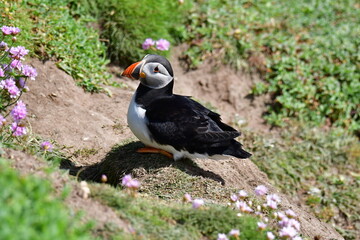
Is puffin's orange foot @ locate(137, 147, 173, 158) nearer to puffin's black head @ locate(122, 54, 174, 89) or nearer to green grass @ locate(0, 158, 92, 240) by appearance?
puffin's black head @ locate(122, 54, 174, 89)

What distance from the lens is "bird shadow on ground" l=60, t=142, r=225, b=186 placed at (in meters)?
4.97

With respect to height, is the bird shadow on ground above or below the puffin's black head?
below

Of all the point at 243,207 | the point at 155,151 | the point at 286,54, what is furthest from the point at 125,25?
the point at 243,207

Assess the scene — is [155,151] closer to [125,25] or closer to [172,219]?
[172,219]

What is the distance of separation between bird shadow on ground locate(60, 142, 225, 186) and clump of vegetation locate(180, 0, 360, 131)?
2929 millimetres

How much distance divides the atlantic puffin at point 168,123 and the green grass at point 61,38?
5.47ft

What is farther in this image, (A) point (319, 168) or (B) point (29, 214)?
(A) point (319, 168)

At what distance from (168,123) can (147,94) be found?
14.9 inches

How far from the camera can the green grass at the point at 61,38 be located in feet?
20.5

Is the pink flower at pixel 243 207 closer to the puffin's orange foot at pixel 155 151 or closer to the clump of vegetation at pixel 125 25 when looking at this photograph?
the puffin's orange foot at pixel 155 151

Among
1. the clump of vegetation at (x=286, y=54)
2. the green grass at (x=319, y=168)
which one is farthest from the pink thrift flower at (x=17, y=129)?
the clump of vegetation at (x=286, y=54)

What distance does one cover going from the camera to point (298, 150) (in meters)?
7.34

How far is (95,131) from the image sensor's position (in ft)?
19.4

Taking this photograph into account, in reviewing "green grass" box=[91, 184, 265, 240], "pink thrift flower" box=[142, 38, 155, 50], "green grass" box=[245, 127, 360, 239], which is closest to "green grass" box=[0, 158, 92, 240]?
"green grass" box=[91, 184, 265, 240]
